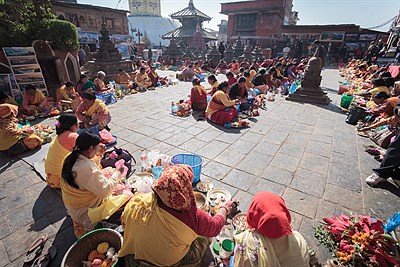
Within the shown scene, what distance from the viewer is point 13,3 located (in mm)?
6777

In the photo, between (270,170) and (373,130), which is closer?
(270,170)

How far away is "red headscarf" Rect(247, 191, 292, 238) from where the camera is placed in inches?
58.1

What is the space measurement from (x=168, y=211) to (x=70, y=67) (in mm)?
9624

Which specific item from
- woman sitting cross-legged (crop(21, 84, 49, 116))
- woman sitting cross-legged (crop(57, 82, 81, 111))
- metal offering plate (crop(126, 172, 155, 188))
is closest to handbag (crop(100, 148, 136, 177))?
metal offering plate (crop(126, 172, 155, 188))

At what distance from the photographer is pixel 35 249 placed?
7.26 feet

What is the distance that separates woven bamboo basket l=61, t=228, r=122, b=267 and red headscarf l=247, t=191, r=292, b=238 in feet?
4.25

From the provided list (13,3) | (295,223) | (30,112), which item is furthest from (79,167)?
(13,3)

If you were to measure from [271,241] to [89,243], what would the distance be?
1.70 m

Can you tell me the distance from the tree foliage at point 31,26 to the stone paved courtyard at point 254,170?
4.25m

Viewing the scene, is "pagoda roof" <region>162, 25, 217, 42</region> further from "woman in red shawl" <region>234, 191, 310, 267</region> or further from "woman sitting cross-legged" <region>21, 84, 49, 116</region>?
"woman in red shawl" <region>234, 191, 310, 267</region>

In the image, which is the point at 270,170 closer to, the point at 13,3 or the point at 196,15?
the point at 13,3

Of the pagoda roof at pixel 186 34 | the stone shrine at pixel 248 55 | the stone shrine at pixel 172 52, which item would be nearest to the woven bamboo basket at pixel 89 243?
the stone shrine at pixel 248 55

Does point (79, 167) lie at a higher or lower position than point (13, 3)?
lower

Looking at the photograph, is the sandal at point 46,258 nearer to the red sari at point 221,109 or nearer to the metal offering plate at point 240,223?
the metal offering plate at point 240,223
